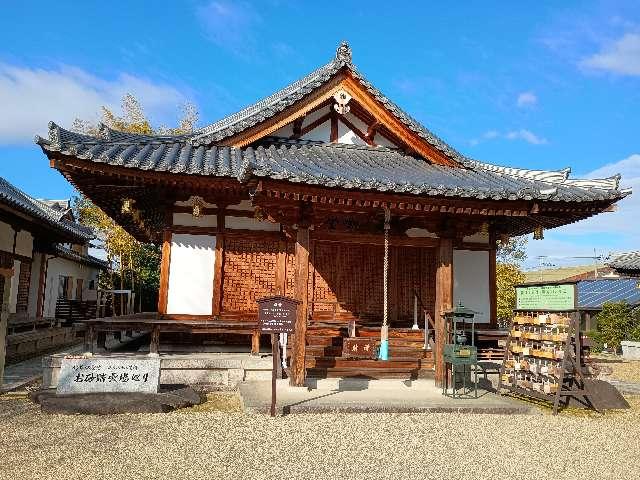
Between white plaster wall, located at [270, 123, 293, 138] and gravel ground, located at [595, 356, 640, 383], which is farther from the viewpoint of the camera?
gravel ground, located at [595, 356, 640, 383]

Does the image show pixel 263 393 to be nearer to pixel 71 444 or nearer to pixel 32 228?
pixel 71 444

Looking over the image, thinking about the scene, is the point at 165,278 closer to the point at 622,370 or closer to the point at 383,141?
the point at 383,141

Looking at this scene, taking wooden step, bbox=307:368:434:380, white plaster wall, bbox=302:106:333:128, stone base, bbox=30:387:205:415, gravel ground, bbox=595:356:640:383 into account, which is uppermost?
white plaster wall, bbox=302:106:333:128

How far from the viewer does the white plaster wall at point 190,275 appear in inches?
457

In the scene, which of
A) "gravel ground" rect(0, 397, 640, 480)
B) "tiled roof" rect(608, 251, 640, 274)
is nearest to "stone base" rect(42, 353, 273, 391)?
"gravel ground" rect(0, 397, 640, 480)

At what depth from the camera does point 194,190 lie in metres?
11.4

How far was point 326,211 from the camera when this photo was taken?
10.1 metres

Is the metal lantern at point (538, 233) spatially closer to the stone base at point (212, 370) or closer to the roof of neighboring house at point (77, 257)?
the stone base at point (212, 370)

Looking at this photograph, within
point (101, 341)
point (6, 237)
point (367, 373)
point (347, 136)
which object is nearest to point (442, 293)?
point (367, 373)

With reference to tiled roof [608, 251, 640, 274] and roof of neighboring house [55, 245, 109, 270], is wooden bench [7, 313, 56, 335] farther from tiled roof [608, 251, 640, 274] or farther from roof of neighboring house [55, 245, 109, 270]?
tiled roof [608, 251, 640, 274]

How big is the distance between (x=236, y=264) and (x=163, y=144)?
133 inches

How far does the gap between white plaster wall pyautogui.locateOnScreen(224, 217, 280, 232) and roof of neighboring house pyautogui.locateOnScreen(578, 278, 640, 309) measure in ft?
71.0

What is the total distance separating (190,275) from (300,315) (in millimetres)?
3312

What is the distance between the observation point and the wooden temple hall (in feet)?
32.0
